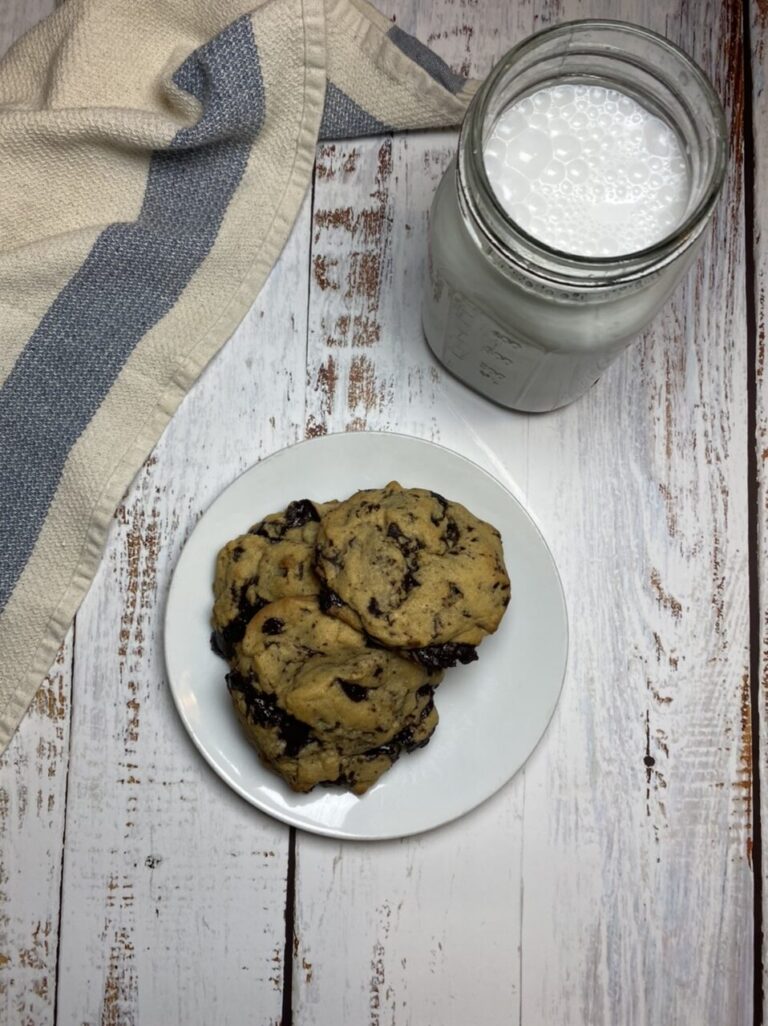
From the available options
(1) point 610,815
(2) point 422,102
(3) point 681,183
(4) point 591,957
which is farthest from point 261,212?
(4) point 591,957

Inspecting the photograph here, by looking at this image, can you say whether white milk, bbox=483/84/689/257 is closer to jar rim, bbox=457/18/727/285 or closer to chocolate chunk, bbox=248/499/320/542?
jar rim, bbox=457/18/727/285

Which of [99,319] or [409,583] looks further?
[99,319]

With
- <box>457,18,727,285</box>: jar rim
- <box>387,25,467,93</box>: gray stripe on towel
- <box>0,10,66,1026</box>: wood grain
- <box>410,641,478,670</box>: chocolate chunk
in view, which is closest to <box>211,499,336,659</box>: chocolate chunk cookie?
<box>410,641,478,670</box>: chocolate chunk

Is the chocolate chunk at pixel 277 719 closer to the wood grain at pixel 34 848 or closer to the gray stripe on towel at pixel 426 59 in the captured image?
the wood grain at pixel 34 848

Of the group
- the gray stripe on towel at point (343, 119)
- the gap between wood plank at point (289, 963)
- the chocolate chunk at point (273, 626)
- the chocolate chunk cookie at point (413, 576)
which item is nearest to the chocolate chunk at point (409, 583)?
the chocolate chunk cookie at point (413, 576)

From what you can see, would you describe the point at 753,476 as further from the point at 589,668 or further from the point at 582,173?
the point at 582,173

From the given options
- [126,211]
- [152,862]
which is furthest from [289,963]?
[126,211]
